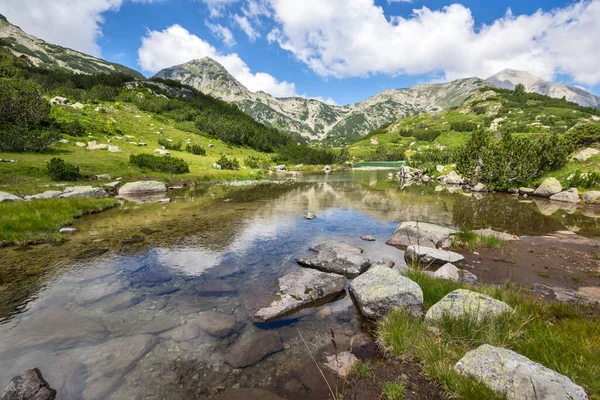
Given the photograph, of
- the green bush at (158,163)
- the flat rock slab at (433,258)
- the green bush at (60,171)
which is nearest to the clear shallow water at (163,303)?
the flat rock slab at (433,258)

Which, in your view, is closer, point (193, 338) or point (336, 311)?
point (193, 338)

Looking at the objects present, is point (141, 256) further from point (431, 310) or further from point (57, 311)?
point (431, 310)

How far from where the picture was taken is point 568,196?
106 ft

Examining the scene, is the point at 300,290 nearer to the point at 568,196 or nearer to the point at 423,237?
the point at 423,237

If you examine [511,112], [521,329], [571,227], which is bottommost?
[571,227]

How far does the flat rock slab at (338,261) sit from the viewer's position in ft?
39.4

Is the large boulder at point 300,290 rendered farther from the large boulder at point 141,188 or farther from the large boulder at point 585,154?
the large boulder at point 585,154

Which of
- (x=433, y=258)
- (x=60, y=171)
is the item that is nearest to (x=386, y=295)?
(x=433, y=258)

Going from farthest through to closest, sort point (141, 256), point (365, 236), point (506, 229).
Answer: point (506, 229) < point (365, 236) < point (141, 256)

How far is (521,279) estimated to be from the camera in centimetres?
1116

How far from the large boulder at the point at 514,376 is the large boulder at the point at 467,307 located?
145 centimetres

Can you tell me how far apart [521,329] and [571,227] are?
21.6 metres

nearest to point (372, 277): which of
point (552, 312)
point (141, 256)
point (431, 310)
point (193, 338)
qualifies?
point (431, 310)

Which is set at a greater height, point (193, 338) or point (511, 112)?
point (511, 112)
